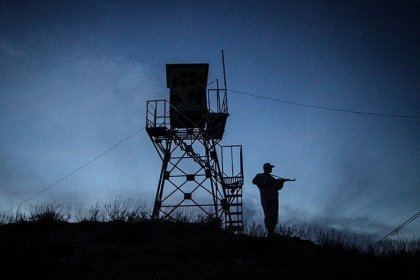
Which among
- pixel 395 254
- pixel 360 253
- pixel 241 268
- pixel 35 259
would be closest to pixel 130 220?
pixel 35 259

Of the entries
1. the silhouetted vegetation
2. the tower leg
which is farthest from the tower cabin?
the silhouetted vegetation

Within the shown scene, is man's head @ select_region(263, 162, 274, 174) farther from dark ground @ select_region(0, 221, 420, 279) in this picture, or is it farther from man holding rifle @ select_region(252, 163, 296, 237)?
dark ground @ select_region(0, 221, 420, 279)

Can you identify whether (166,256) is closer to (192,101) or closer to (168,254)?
(168,254)

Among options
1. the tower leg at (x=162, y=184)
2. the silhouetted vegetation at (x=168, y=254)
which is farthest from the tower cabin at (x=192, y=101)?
the silhouetted vegetation at (x=168, y=254)

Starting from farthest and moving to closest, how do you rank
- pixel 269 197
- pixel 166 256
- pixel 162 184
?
pixel 162 184 → pixel 269 197 → pixel 166 256

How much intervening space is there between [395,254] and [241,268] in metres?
3.30

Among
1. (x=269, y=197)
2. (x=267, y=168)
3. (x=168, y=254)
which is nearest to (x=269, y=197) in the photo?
(x=269, y=197)

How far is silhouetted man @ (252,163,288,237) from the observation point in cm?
809

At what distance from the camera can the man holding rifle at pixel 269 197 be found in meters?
8.09

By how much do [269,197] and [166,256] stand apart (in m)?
3.44

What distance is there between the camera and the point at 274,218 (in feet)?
26.6

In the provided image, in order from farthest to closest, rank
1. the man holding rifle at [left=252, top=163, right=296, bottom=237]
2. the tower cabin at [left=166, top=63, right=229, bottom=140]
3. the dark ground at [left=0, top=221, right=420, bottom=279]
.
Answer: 1. the tower cabin at [left=166, top=63, right=229, bottom=140]
2. the man holding rifle at [left=252, top=163, right=296, bottom=237]
3. the dark ground at [left=0, top=221, right=420, bottom=279]

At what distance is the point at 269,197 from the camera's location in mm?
8148

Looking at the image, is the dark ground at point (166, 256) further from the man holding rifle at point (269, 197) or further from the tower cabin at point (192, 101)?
the tower cabin at point (192, 101)
